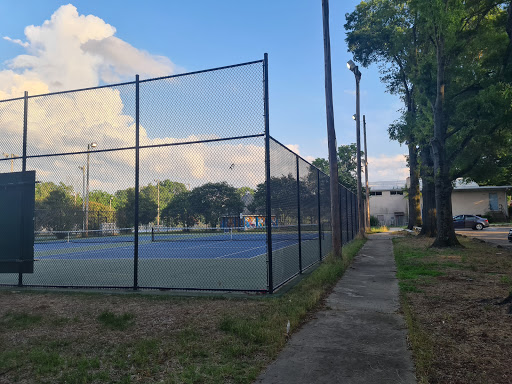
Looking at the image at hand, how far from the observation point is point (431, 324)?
491cm

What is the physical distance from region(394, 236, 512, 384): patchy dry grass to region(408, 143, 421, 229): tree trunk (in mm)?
18422

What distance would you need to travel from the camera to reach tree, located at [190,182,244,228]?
732 centimetres

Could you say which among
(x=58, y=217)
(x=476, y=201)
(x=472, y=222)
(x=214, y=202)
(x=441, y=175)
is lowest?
(x=472, y=222)

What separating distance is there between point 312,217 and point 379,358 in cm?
754

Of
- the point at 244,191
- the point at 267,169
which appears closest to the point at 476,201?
the point at 244,191

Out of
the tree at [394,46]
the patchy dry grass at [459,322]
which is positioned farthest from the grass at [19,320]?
the tree at [394,46]

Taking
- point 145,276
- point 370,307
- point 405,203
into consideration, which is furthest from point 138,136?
point 405,203

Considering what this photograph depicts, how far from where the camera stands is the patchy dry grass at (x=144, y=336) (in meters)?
3.51

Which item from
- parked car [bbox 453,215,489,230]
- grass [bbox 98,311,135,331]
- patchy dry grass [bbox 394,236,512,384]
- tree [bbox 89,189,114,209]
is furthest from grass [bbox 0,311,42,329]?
parked car [bbox 453,215,489,230]

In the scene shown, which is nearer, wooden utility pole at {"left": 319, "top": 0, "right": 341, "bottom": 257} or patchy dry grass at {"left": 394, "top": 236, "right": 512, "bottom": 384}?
patchy dry grass at {"left": 394, "top": 236, "right": 512, "bottom": 384}

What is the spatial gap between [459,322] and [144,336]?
4.05 meters

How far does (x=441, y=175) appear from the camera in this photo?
16.0 m

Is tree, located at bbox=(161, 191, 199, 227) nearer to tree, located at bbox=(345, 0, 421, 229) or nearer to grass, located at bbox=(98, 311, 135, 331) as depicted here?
grass, located at bbox=(98, 311, 135, 331)

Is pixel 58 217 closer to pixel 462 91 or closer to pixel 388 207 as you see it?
pixel 462 91
